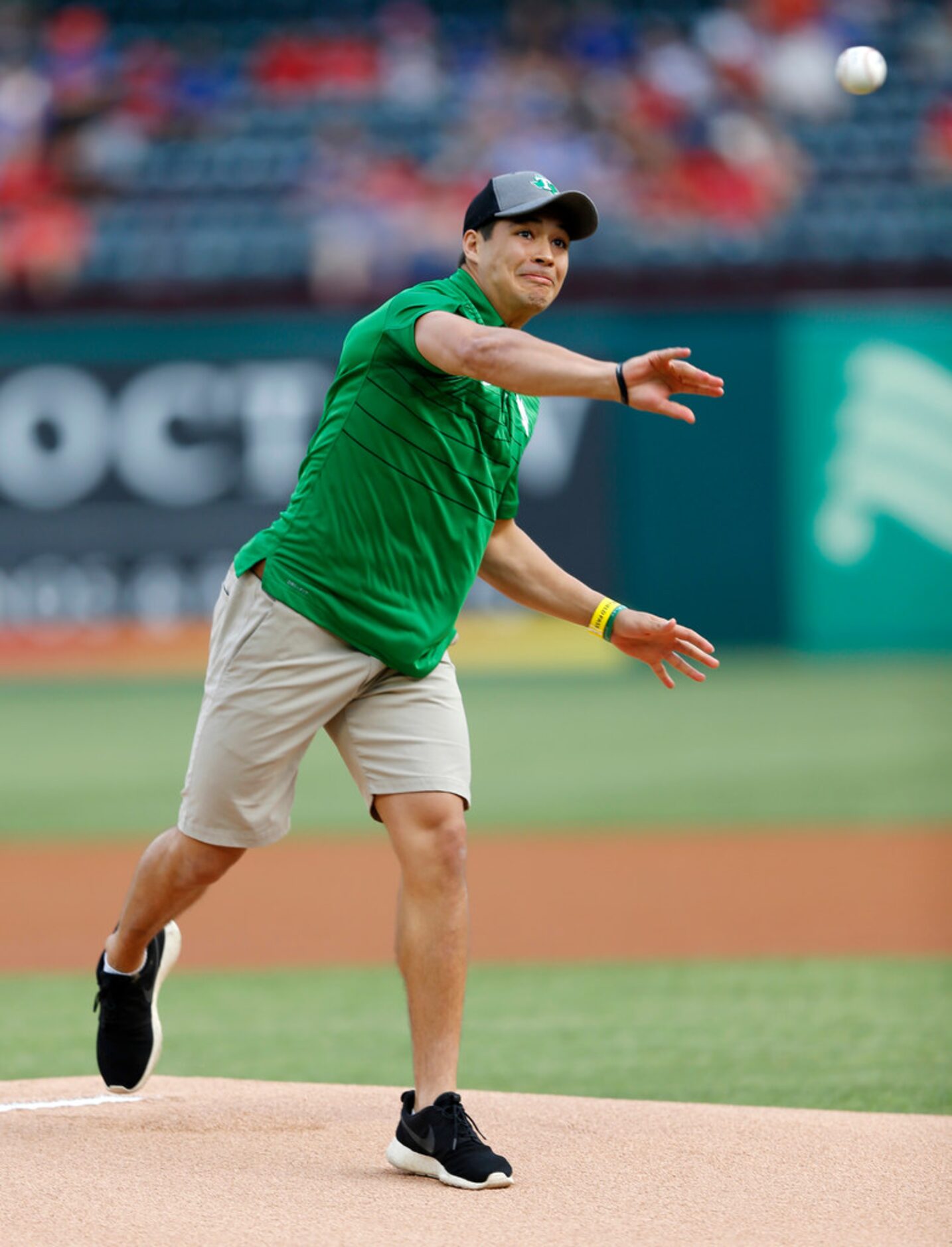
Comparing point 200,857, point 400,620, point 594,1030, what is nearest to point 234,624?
point 400,620

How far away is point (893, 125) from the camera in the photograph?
65.0 ft

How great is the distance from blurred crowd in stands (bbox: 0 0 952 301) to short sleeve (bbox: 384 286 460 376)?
45.3 feet

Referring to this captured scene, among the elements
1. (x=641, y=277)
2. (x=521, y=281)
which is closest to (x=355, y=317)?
(x=641, y=277)

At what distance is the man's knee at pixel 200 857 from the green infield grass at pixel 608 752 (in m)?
5.82

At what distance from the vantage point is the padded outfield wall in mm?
17172

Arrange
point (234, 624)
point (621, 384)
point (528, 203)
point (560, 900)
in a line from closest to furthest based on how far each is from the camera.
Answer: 1. point (621, 384)
2. point (528, 203)
3. point (234, 624)
4. point (560, 900)

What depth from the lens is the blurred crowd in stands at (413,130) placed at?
18062 mm

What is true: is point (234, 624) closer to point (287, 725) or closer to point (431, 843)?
point (287, 725)

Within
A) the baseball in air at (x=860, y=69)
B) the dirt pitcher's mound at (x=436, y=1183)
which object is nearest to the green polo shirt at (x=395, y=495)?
the dirt pitcher's mound at (x=436, y=1183)

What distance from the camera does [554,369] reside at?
11.1 ft

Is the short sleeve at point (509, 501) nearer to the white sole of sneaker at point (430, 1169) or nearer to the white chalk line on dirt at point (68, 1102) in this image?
the white sole of sneaker at point (430, 1169)

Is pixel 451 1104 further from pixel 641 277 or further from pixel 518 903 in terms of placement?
pixel 641 277

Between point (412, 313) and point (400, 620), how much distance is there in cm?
66

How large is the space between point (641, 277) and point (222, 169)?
5.01 metres
